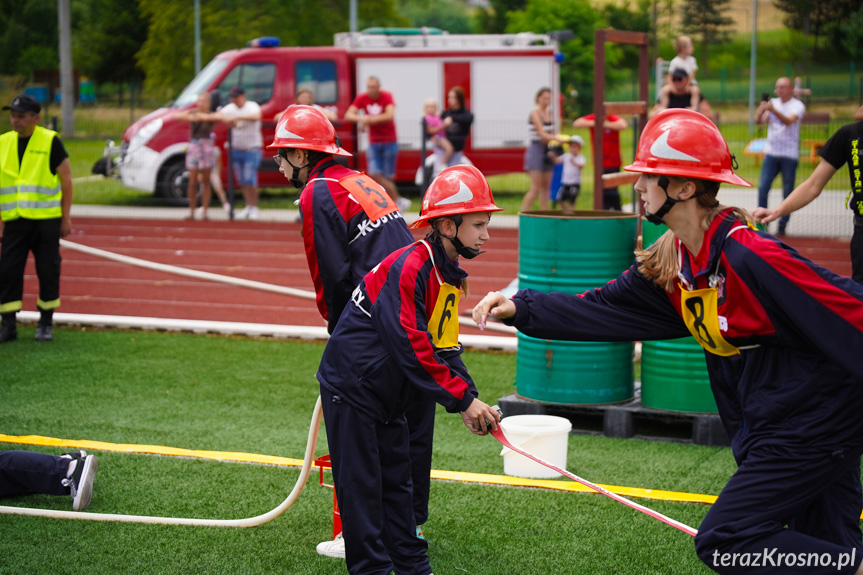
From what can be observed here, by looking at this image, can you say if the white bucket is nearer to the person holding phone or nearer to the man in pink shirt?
the person holding phone

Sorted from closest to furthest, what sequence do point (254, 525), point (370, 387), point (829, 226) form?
point (370, 387) < point (254, 525) < point (829, 226)

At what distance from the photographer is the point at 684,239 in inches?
134

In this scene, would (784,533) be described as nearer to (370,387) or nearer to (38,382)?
(370,387)

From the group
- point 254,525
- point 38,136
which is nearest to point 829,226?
point 38,136

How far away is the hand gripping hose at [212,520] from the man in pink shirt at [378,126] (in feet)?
38.9

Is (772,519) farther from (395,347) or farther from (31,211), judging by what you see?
(31,211)

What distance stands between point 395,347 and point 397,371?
0.76ft

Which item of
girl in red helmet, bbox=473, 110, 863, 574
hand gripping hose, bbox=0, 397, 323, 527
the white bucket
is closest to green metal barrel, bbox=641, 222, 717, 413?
the white bucket

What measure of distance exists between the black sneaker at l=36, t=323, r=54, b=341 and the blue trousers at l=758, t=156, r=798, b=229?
32.2 feet

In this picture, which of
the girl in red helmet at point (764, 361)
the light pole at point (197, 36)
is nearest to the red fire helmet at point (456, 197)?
the girl in red helmet at point (764, 361)

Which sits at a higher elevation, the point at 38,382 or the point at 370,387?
the point at 370,387

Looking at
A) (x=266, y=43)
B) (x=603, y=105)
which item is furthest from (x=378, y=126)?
(x=603, y=105)

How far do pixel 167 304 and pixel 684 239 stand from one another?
8872mm

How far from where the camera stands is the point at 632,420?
659 cm
